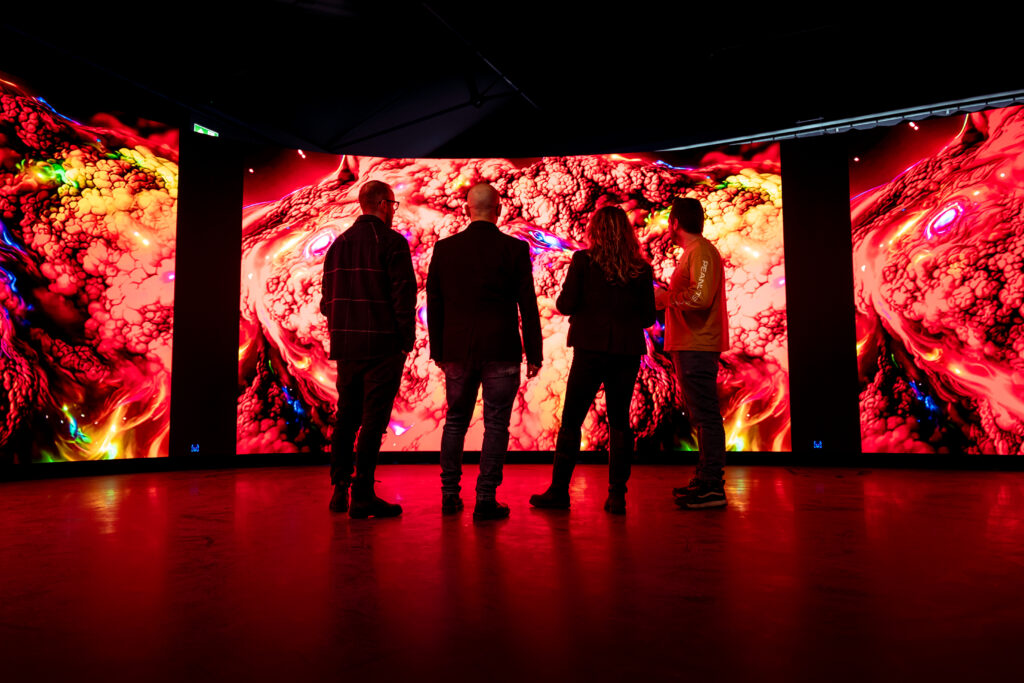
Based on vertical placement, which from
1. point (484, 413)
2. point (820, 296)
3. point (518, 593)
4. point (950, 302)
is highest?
point (820, 296)

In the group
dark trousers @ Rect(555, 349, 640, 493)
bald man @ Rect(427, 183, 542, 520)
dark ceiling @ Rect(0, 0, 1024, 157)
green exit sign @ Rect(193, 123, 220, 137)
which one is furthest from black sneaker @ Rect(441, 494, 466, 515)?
green exit sign @ Rect(193, 123, 220, 137)

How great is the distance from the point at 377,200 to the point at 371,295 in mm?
417

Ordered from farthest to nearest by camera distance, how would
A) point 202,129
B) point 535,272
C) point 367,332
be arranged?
point 202,129 < point 535,272 < point 367,332

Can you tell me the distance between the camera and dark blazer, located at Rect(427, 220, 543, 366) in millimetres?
2697

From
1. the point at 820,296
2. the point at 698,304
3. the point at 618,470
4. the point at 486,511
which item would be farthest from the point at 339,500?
the point at 820,296

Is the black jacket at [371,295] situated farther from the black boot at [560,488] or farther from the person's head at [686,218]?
the person's head at [686,218]

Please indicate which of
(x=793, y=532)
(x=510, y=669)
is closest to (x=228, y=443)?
(x=793, y=532)

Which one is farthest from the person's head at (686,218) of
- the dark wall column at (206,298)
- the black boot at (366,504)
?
the dark wall column at (206,298)

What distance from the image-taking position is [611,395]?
2.88 metres

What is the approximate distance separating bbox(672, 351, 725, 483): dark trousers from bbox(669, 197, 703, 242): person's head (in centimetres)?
56

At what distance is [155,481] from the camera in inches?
164

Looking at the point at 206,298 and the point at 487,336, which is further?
the point at 206,298

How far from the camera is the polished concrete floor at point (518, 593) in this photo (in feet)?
3.84

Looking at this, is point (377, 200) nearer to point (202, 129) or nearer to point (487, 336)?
point (487, 336)
